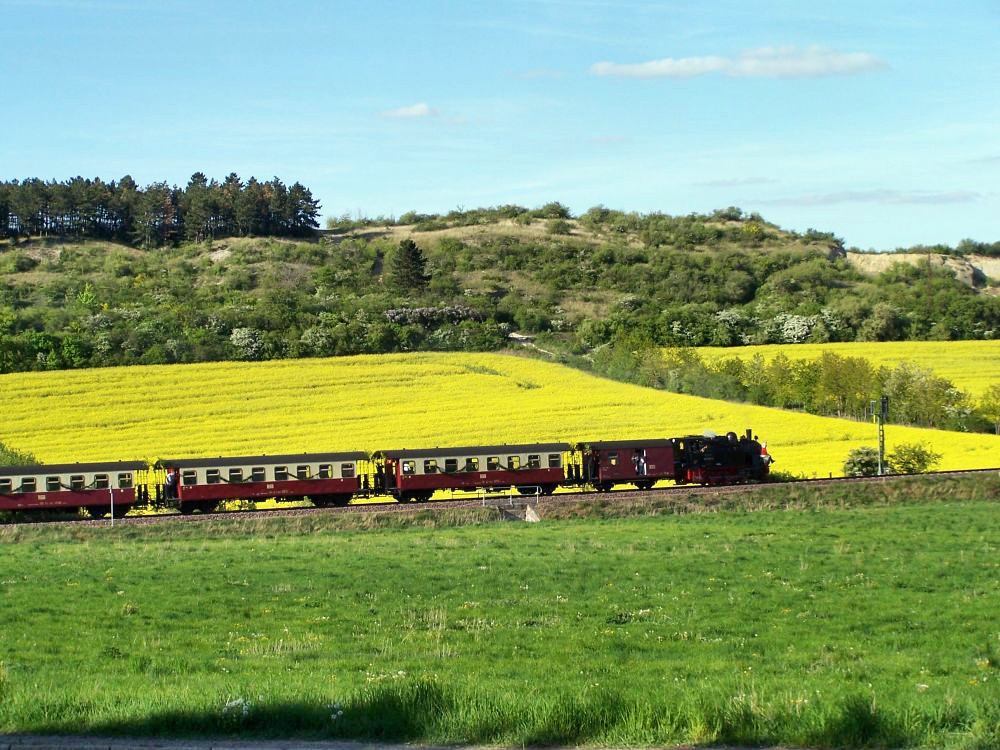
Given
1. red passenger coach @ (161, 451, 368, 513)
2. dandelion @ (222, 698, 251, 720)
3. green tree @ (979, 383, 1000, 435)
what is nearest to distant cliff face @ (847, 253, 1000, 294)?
green tree @ (979, 383, 1000, 435)

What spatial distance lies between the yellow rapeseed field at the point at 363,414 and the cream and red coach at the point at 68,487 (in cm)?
878

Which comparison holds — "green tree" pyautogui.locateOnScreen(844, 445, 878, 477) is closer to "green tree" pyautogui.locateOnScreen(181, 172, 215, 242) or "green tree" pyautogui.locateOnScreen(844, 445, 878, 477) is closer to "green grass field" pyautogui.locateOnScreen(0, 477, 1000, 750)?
"green grass field" pyautogui.locateOnScreen(0, 477, 1000, 750)

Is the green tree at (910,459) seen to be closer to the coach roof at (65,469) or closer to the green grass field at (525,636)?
the green grass field at (525,636)

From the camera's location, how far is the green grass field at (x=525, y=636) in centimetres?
1195

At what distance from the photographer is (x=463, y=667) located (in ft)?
52.2

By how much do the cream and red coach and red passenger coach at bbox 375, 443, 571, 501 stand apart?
9.96 meters

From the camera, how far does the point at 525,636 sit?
18672 millimetres

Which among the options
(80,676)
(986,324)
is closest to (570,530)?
(80,676)

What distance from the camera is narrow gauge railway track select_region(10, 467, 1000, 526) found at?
40.5 meters

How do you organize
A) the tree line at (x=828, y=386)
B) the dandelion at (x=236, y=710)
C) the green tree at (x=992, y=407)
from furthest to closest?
the tree line at (x=828, y=386) → the green tree at (x=992, y=407) → the dandelion at (x=236, y=710)

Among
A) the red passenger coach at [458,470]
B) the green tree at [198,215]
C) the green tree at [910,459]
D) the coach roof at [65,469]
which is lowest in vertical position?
the green tree at [910,459]

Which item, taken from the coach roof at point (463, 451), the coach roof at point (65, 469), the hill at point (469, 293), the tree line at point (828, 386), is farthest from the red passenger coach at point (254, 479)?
the tree line at point (828, 386)

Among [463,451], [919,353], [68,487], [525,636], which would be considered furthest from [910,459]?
[525,636]

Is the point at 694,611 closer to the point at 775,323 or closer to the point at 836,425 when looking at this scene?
the point at 836,425
